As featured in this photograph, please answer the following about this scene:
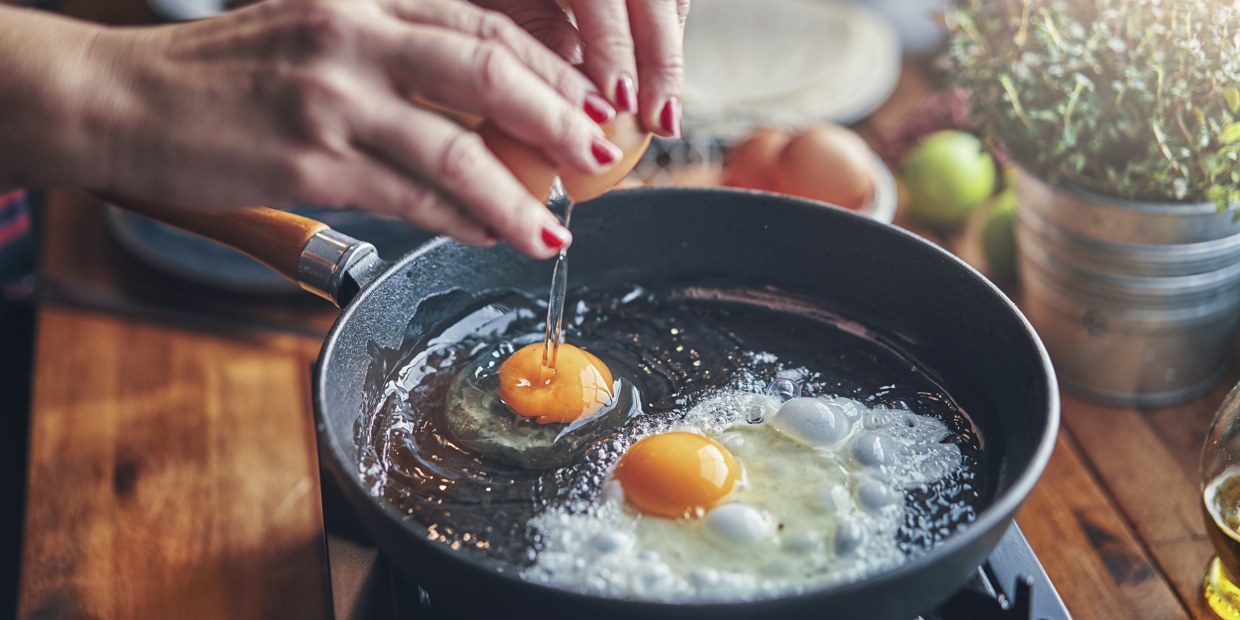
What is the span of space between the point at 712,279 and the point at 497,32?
584mm

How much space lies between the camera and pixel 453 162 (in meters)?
0.78

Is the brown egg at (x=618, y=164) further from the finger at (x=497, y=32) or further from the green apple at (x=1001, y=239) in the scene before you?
the green apple at (x=1001, y=239)

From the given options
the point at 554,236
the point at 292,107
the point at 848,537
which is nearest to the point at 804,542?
the point at 848,537

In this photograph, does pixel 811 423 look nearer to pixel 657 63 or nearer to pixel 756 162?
pixel 657 63

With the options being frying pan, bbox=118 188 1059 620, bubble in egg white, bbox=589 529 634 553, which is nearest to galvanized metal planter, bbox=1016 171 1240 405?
frying pan, bbox=118 188 1059 620

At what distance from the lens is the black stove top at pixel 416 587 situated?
94 cm

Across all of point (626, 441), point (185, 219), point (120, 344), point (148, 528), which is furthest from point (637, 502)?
point (120, 344)

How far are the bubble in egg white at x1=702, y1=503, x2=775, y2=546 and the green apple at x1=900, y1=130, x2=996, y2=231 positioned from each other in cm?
108

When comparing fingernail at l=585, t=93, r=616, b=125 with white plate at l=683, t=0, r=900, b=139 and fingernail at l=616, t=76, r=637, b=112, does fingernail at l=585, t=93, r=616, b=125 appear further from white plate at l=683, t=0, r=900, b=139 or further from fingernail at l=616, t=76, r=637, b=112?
white plate at l=683, t=0, r=900, b=139

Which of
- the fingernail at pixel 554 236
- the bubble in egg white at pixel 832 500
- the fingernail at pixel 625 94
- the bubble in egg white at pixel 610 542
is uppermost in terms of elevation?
the fingernail at pixel 625 94

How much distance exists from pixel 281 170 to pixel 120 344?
1.06m

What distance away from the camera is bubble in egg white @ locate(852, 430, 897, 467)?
102cm

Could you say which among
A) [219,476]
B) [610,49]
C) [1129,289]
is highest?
[610,49]

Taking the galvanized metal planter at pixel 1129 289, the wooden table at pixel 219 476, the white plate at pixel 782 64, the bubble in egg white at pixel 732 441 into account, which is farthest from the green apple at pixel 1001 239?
the bubble in egg white at pixel 732 441
